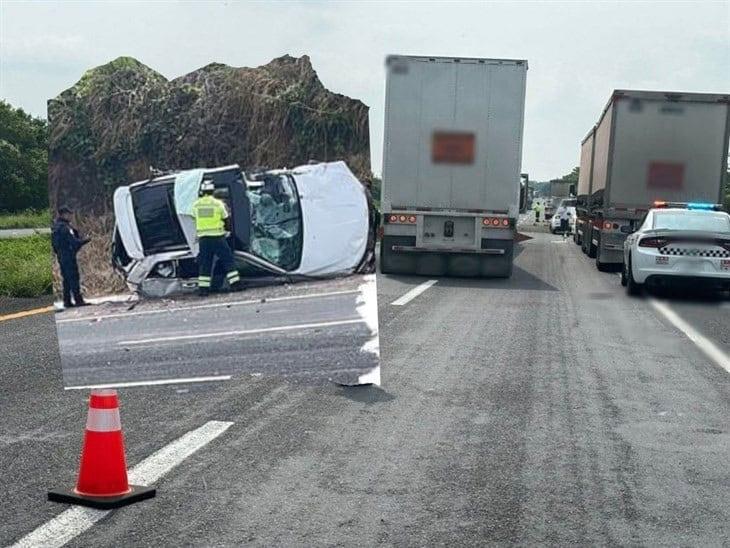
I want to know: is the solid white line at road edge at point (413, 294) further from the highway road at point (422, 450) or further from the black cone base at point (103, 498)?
the black cone base at point (103, 498)

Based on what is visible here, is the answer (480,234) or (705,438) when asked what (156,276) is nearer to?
(705,438)

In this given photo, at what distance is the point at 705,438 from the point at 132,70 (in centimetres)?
449

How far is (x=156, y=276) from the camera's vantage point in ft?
13.7

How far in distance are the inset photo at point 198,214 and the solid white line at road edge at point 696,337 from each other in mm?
6463

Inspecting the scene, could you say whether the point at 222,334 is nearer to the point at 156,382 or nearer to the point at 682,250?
the point at 156,382

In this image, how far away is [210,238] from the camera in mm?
4109

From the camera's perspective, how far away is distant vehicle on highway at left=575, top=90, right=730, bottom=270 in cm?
1867

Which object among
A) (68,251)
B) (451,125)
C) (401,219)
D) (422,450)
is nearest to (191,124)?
(68,251)

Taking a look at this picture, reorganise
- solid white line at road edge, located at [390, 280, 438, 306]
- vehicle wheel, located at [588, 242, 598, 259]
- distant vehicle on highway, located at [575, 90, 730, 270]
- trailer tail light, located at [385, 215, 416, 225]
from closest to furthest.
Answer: trailer tail light, located at [385, 215, 416, 225] < solid white line at road edge, located at [390, 280, 438, 306] < distant vehicle on highway, located at [575, 90, 730, 270] < vehicle wheel, located at [588, 242, 598, 259]

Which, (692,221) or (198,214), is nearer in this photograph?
(198,214)

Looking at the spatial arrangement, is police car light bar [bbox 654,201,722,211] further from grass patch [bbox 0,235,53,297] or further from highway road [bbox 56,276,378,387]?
highway road [bbox 56,276,378,387]

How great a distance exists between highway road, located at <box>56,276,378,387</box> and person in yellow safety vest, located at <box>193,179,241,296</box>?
0.27 ft

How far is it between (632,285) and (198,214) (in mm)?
11483

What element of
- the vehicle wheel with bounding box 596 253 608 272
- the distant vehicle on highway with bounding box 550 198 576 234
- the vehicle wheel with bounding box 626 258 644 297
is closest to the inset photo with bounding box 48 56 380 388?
the vehicle wheel with bounding box 626 258 644 297
